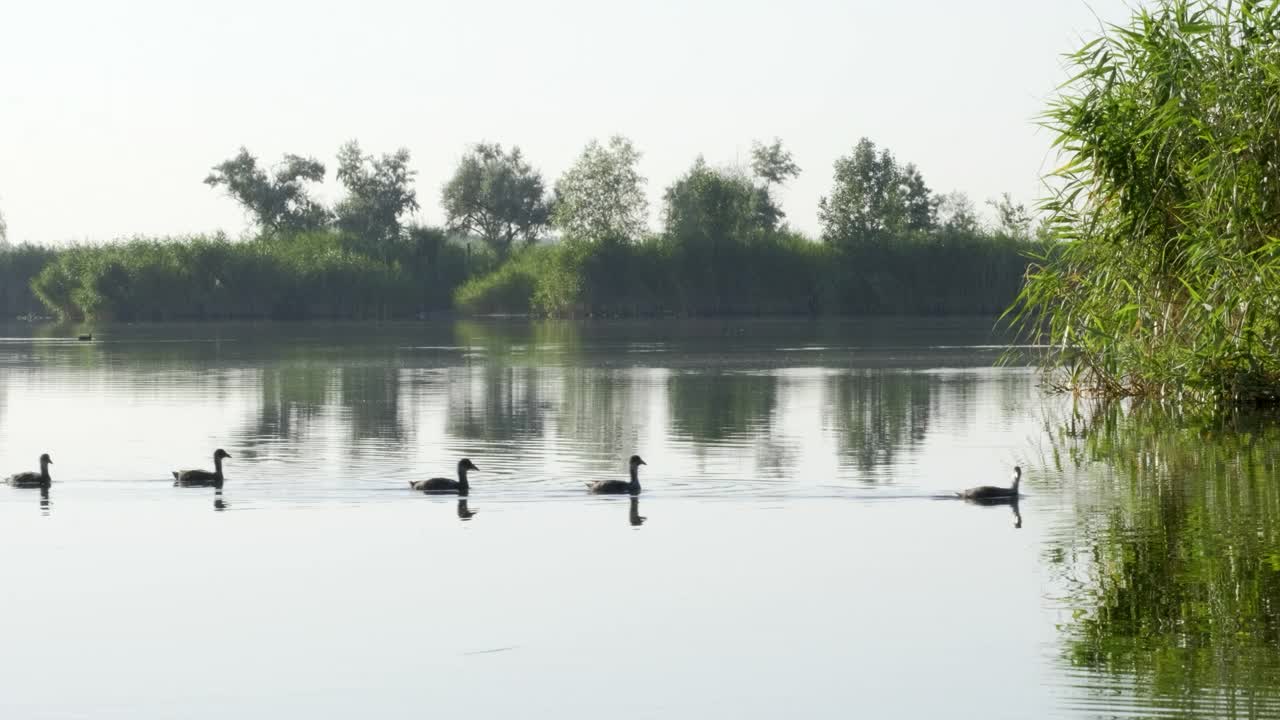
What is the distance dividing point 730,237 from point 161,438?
73.1 m

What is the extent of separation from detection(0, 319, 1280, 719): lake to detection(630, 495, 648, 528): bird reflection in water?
124 millimetres

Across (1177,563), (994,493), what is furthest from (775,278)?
(1177,563)

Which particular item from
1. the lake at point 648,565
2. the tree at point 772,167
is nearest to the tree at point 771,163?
the tree at point 772,167

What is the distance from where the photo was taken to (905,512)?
17.8 metres

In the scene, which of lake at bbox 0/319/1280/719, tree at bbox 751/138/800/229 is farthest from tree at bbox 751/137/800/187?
lake at bbox 0/319/1280/719

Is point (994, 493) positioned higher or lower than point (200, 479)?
higher

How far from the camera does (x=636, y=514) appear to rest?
17953mm

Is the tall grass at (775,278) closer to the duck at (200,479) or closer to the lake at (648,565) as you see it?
the lake at (648,565)

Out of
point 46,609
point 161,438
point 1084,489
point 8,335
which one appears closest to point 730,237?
point 8,335

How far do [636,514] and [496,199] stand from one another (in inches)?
4848

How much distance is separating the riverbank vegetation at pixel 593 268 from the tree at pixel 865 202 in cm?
18

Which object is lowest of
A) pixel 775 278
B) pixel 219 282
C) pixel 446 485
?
pixel 446 485

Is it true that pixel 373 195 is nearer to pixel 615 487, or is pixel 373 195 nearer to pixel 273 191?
pixel 273 191

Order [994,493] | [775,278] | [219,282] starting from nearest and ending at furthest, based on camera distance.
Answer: [994,493] < [219,282] < [775,278]
